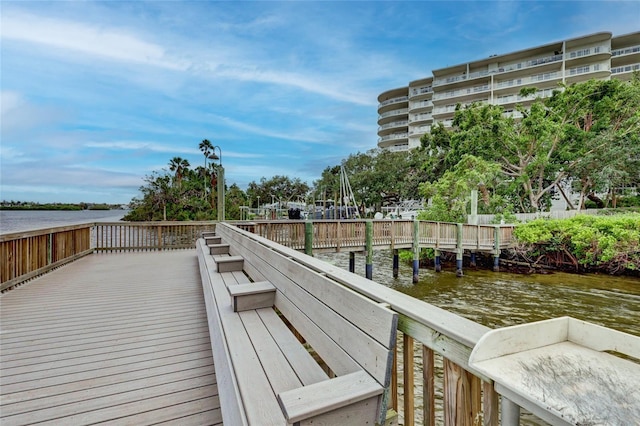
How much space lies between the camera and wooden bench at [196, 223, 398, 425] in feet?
3.99

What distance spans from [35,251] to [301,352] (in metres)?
6.38

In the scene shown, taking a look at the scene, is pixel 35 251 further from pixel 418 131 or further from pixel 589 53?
pixel 589 53

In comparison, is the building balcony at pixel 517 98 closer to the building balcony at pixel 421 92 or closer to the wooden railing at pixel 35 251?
the building balcony at pixel 421 92

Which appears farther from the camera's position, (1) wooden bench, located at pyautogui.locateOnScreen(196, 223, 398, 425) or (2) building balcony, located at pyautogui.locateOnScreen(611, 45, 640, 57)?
(2) building balcony, located at pyautogui.locateOnScreen(611, 45, 640, 57)

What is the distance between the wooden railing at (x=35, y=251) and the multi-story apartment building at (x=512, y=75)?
1625 inches

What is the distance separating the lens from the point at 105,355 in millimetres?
2824

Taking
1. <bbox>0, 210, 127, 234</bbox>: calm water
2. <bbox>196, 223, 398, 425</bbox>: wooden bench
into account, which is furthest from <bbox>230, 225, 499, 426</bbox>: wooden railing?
<bbox>0, 210, 127, 234</bbox>: calm water

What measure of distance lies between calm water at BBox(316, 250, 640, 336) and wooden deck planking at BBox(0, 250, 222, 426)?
699 cm

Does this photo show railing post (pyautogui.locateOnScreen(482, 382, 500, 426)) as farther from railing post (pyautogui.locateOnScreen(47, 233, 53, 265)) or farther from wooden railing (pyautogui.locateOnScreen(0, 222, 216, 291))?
railing post (pyautogui.locateOnScreen(47, 233, 53, 265))

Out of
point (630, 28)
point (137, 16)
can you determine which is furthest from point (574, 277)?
point (630, 28)

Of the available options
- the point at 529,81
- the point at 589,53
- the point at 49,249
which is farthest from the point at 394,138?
the point at 49,249

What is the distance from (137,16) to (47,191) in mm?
41748

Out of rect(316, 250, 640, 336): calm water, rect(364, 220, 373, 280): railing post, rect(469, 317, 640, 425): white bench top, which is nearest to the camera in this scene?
rect(469, 317, 640, 425): white bench top

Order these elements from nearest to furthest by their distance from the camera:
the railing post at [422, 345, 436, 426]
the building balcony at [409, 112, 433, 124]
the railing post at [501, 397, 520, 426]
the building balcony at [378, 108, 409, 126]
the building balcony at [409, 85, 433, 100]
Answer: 1. the railing post at [501, 397, 520, 426]
2. the railing post at [422, 345, 436, 426]
3. the building balcony at [409, 112, 433, 124]
4. the building balcony at [409, 85, 433, 100]
5. the building balcony at [378, 108, 409, 126]
